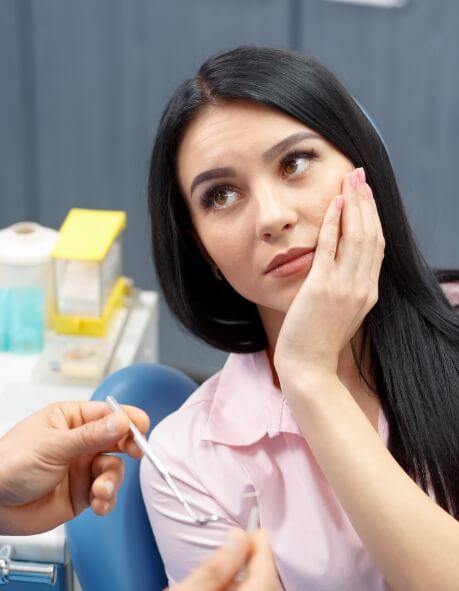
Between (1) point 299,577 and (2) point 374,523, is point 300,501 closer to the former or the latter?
(1) point 299,577

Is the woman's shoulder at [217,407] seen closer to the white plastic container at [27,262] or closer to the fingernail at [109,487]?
the fingernail at [109,487]

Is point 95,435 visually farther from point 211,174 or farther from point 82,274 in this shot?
point 82,274

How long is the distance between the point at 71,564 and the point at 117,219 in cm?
72

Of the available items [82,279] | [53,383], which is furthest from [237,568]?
[82,279]

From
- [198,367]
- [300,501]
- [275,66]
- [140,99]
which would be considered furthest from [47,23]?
[300,501]

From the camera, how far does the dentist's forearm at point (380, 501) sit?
3.83 ft

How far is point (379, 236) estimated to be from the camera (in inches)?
51.6

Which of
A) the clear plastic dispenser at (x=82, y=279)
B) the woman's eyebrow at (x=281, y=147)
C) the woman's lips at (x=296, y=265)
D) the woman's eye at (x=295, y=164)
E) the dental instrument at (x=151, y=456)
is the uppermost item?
the woman's eyebrow at (x=281, y=147)

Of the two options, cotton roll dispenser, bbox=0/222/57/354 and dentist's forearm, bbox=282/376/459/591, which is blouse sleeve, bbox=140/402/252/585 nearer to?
dentist's forearm, bbox=282/376/459/591

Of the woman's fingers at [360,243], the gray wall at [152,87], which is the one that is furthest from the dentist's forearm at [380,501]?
the gray wall at [152,87]

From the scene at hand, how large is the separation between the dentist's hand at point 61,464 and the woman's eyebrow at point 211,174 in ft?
0.98

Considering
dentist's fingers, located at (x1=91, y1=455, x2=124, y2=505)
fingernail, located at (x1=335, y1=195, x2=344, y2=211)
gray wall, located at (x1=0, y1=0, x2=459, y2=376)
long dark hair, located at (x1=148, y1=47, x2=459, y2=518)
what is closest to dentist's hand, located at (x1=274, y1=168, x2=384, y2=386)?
fingernail, located at (x1=335, y1=195, x2=344, y2=211)

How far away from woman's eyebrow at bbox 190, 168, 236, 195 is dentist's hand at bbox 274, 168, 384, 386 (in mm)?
130

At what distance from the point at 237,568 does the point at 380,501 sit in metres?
0.33
